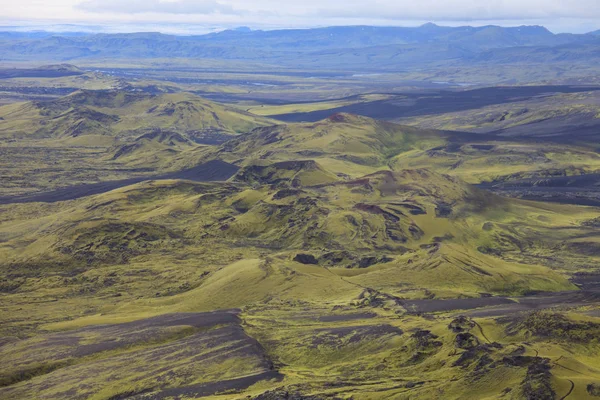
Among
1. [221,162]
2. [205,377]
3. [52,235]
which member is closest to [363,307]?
[205,377]

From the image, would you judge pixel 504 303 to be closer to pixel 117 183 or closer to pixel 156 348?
pixel 156 348

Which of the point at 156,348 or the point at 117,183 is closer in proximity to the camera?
the point at 156,348

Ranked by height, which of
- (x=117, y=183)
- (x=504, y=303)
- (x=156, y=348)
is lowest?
(x=117, y=183)

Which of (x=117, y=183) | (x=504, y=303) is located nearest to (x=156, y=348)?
(x=504, y=303)

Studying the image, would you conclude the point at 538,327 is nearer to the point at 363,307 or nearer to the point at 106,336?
the point at 363,307

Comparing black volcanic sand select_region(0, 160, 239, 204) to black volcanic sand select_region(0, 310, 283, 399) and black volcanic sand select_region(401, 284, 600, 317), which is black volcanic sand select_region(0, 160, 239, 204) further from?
black volcanic sand select_region(401, 284, 600, 317)

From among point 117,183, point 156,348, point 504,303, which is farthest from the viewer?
point 117,183

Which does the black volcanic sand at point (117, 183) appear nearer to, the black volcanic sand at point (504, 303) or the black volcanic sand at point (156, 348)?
the black volcanic sand at point (156, 348)

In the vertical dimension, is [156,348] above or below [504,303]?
above

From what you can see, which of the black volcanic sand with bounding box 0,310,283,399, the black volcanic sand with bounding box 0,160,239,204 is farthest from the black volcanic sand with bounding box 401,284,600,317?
the black volcanic sand with bounding box 0,160,239,204
